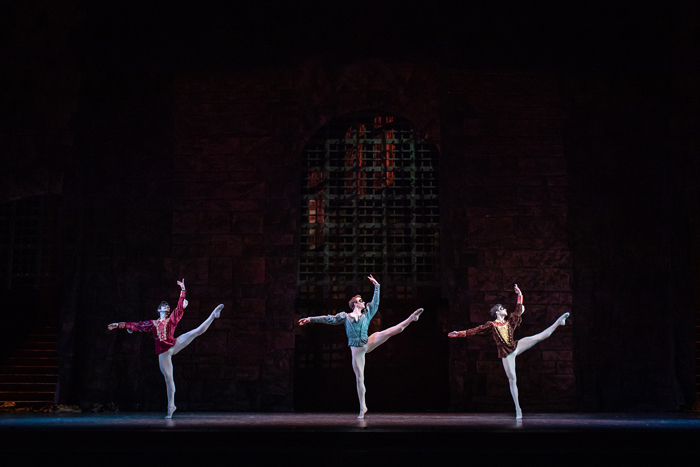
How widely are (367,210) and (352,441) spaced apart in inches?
177

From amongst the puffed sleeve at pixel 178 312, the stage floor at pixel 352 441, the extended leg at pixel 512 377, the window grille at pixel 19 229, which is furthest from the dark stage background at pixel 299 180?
the stage floor at pixel 352 441

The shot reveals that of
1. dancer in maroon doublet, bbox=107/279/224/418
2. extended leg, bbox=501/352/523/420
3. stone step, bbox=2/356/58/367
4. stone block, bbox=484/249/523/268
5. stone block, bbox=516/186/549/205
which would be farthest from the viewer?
stone step, bbox=2/356/58/367

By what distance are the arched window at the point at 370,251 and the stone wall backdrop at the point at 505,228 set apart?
15.0 inches

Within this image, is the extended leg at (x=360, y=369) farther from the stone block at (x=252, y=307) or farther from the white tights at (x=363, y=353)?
the stone block at (x=252, y=307)

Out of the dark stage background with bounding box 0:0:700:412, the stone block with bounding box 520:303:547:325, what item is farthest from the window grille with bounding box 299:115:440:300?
the stone block with bounding box 520:303:547:325

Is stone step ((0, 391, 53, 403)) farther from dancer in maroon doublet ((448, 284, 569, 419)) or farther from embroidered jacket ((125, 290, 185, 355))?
dancer in maroon doublet ((448, 284, 569, 419))

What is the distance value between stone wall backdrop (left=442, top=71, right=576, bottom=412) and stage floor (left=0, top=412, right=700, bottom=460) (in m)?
2.44

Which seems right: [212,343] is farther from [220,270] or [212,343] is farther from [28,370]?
[28,370]

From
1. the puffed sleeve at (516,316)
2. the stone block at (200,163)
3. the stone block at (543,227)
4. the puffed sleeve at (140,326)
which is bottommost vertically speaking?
the puffed sleeve at (140,326)

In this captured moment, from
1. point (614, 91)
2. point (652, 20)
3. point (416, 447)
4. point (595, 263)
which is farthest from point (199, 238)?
point (652, 20)

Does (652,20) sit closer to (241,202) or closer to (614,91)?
(614,91)

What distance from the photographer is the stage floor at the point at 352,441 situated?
5.94 metres

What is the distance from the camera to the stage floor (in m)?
5.94

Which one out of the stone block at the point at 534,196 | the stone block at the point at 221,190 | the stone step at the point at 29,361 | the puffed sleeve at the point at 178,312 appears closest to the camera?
the puffed sleeve at the point at 178,312
